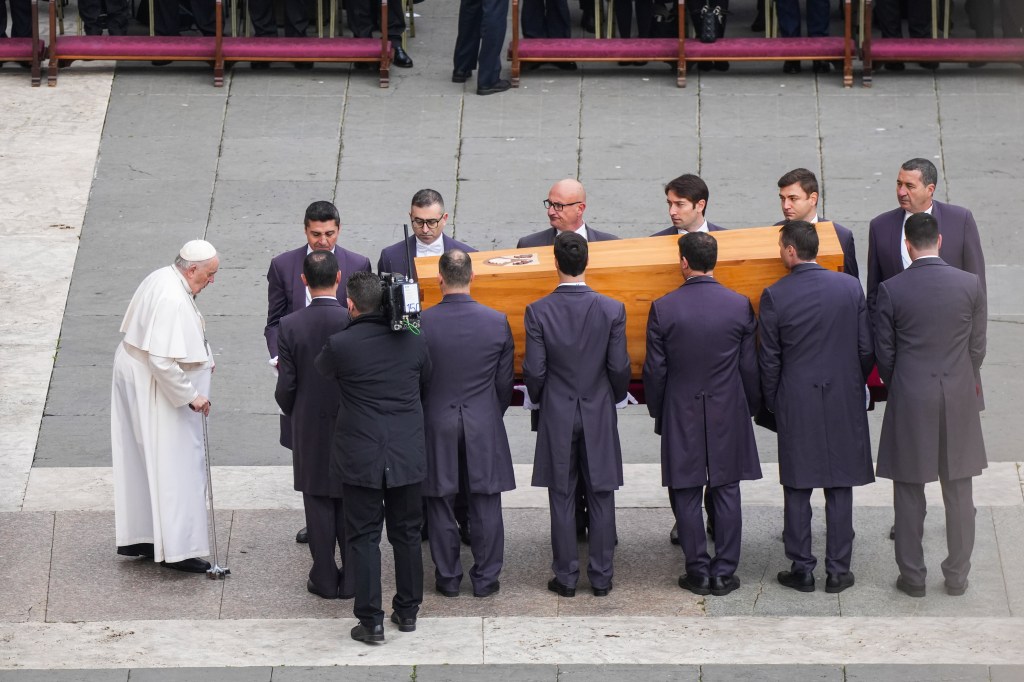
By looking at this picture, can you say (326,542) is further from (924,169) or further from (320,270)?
(924,169)

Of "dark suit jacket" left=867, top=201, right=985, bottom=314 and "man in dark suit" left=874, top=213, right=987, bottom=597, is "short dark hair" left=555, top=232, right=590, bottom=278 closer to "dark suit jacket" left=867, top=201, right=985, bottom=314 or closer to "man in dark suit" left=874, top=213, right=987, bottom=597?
"man in dark suit" left=874, top=213, right=987, bottom=597

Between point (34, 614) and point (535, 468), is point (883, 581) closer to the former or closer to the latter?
point (535, 468)

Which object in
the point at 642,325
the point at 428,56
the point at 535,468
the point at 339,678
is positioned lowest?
the point at 339,678

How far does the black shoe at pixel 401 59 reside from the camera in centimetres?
1348

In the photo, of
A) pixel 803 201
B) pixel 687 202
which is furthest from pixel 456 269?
pixel 803 201

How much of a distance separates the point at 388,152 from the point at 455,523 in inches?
209

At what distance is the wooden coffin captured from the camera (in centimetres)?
746

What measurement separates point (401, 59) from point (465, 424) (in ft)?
22.1

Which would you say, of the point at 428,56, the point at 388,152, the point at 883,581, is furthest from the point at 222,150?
the point at 883,581

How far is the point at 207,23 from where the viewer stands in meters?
13.6

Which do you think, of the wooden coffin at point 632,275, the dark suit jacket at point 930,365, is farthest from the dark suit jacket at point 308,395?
the dark suit jacket at point 930,365

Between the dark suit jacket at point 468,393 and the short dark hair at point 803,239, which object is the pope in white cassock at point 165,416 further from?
the short dark hair at point 803,239

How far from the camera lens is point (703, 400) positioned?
24.2 ft

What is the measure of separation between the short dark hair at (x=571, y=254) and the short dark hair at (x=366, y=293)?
83 cm
